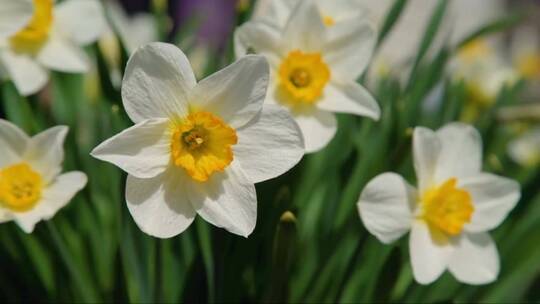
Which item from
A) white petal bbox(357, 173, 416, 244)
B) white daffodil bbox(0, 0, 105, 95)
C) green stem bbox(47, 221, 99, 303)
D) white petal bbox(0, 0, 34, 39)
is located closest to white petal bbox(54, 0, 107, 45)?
white daffodil bbox(0, 0, 105, 95)

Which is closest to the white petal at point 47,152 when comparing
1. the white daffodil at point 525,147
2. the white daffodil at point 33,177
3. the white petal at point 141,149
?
the white daffodil at point 33,177

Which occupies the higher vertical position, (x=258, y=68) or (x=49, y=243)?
(x=258, y=68)

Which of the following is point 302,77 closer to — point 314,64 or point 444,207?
point 314,64

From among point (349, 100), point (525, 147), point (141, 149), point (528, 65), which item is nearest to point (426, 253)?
point (349, 100)

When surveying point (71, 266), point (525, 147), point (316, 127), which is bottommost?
point (525, 147)

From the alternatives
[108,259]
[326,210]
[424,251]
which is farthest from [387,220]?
[108,259]

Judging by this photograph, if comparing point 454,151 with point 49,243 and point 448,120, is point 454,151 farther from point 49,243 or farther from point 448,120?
point 49,243
